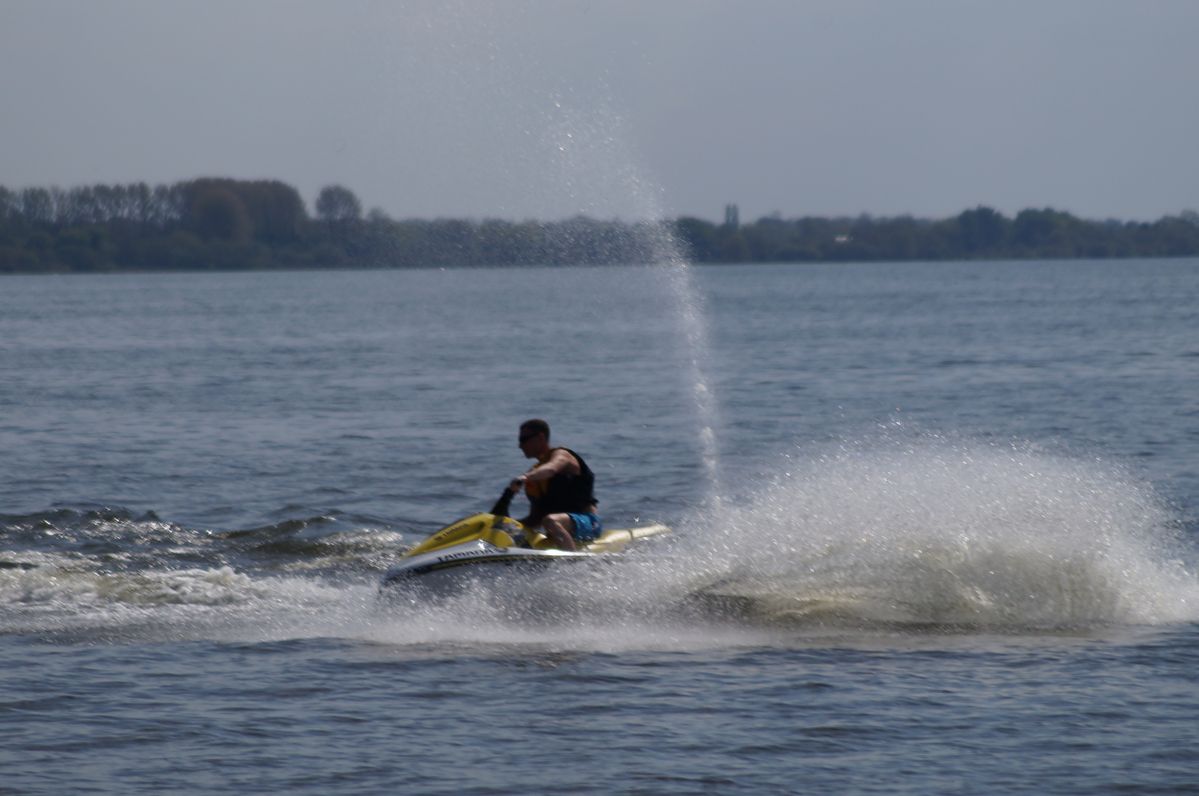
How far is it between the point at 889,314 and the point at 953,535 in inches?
2536

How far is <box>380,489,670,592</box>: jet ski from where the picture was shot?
11.8m

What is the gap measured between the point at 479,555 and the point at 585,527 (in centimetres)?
118

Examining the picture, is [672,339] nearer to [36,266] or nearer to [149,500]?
[149,500]

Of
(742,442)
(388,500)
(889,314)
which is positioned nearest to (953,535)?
(388,500)

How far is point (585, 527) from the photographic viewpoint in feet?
41.5

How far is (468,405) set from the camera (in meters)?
31.6

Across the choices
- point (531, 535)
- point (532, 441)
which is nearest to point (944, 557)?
point (531, 535)

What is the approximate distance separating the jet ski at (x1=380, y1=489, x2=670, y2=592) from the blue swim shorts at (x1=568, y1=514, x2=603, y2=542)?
14 cm

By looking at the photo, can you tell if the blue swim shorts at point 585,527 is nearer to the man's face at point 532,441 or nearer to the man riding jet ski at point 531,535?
the man riding jet ski at point 531,535

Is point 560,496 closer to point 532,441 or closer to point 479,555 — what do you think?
point 532,441

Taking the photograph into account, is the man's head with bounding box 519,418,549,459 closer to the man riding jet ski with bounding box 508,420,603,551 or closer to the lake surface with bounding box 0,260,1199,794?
the man riding jet ski with bounding box 508,420,603,551

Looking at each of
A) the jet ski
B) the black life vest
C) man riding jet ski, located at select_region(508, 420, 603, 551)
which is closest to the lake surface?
the jet ski

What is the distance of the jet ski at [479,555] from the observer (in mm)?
11773

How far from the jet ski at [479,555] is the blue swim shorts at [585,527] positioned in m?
0.14
